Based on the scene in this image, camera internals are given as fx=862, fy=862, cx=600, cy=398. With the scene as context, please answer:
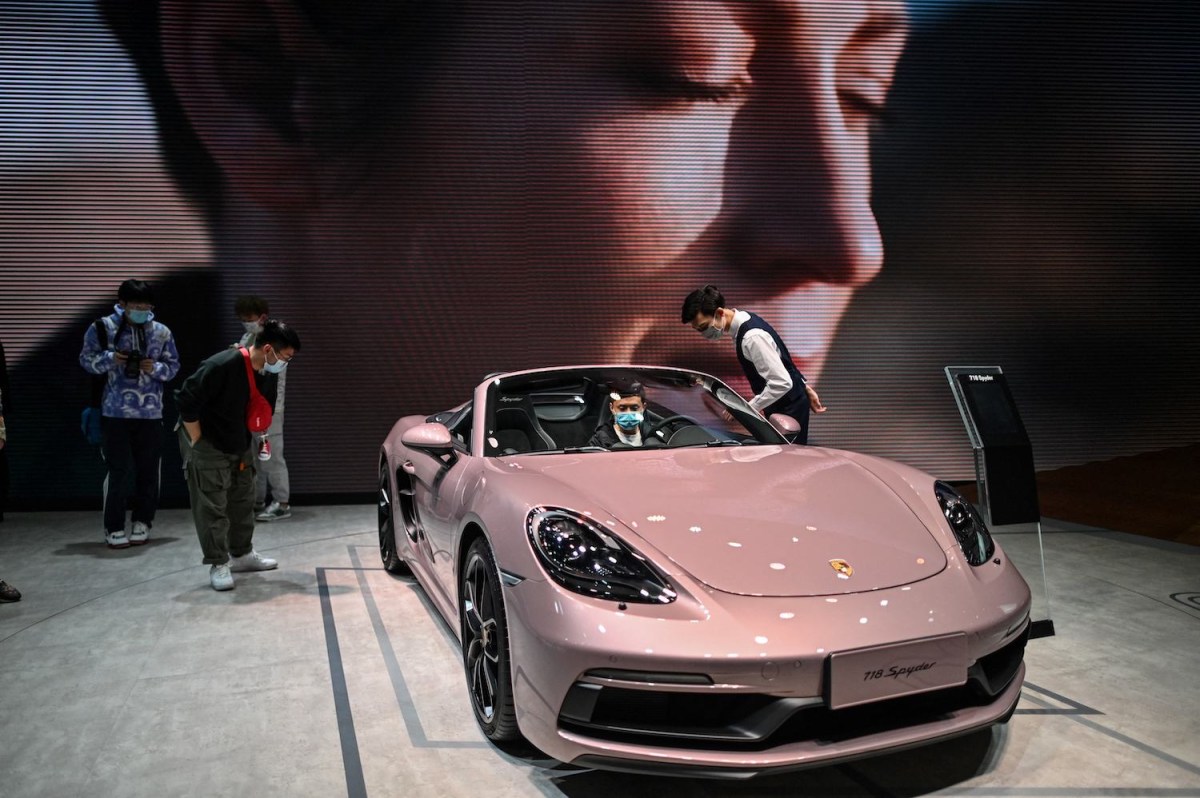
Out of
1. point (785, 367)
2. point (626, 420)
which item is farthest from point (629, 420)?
point (785, 367)

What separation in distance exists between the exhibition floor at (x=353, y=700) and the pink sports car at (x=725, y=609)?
0.25 m

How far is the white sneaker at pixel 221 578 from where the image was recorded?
12.4ft

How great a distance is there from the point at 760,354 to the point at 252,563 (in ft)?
8.47

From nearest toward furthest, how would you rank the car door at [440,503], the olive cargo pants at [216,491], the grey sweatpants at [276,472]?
the car door at [440,503], the olive cargo pants at [216,491], the grey sweatpants at [276,472]

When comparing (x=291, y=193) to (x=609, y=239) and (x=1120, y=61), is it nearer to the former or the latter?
(x=609, y=239)

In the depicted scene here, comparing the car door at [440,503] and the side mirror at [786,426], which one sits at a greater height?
the side mirror at [786,426]

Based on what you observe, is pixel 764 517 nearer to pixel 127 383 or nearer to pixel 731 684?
pixel 731 684

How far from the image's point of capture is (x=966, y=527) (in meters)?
2.24

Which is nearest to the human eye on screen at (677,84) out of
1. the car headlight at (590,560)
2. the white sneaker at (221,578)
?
the white sneaker at (221,578)

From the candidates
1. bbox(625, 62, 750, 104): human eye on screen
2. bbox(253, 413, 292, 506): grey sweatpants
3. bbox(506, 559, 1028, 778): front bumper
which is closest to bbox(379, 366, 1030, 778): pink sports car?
bbox(506, 559, 1028, 778): front bumper

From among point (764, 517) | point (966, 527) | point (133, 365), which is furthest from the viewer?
point (133, 365)

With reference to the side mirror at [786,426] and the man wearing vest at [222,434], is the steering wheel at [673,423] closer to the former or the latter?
the side mirror at [786,426]

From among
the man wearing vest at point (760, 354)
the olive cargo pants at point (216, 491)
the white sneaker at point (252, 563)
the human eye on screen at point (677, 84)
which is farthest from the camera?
the human eye on screen at point (677, 84)

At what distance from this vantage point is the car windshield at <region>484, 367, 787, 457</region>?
291 cm
